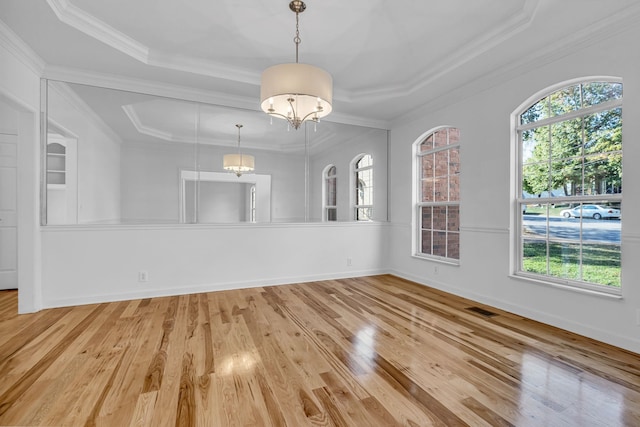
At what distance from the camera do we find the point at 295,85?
2475mm

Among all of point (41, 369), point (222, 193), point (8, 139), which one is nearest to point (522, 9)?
point (222, 193)

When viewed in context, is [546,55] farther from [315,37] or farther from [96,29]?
[96,29]

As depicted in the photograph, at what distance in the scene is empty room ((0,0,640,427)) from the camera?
80.0 inches

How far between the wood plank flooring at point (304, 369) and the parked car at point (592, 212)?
1130 millimetres

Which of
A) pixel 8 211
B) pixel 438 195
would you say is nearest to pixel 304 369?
pixel 438 195

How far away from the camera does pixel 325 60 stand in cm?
357

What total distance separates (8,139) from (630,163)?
7.34m

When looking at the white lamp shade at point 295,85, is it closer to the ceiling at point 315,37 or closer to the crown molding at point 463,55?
the ceiling at point 315,37

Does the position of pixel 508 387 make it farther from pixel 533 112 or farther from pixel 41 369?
pixel 41 369

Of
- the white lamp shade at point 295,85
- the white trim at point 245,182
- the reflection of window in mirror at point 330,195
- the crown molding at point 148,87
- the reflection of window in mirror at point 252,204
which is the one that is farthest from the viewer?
the reflection of window in mirror at point 330,195

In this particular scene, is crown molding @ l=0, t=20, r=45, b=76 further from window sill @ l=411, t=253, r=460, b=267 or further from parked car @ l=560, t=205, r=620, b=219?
parked car @ l=560, t=205, r=620, b=219

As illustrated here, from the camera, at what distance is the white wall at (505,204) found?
8.40ft

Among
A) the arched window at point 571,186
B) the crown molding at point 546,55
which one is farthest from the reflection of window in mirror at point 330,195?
the arched window at point 571,186

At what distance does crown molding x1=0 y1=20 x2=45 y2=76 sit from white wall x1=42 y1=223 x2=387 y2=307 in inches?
69.9
